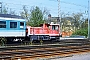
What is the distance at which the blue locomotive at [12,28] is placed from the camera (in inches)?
899

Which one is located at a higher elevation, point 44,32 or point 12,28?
point 12,28

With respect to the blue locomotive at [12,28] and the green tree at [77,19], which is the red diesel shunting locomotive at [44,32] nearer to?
the blue locomotive at [12,28]

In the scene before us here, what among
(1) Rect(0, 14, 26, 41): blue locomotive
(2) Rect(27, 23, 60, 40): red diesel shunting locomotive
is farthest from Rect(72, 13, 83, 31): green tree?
(1) Rect(0, 14, 26, 41): blue locomotive

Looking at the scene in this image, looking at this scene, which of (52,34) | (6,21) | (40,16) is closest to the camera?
(6,21)

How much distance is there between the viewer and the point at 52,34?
93.4 ft

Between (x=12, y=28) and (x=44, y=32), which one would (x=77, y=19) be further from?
(x=12, y=28)

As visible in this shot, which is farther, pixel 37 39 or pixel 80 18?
pixel 80 18

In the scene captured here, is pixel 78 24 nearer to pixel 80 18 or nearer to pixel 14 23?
pixel 80 18

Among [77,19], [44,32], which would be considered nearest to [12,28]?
[44,32]

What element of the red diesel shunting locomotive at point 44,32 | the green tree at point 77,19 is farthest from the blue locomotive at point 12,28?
the green tree at point 77,19

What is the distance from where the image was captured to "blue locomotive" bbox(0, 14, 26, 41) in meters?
22.8

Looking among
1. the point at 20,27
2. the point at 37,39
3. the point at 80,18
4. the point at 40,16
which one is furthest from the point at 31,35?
the point at 80,18

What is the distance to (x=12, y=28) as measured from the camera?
2353 centimetres

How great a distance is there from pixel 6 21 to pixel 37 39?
17.2 ft
